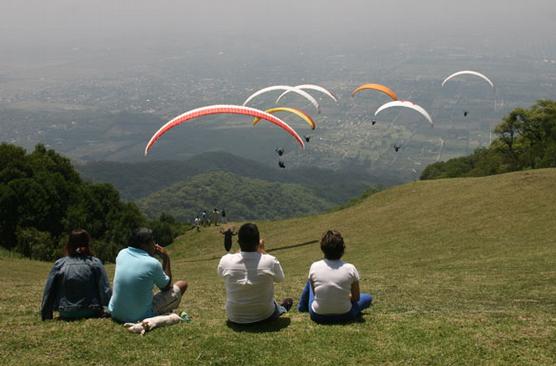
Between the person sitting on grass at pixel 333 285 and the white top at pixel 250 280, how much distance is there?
83 centimetres

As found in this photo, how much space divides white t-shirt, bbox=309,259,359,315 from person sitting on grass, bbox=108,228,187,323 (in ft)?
10.6

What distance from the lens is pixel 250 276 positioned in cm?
1010

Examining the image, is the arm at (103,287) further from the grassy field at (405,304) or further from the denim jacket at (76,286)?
the grassy field at (405,304)

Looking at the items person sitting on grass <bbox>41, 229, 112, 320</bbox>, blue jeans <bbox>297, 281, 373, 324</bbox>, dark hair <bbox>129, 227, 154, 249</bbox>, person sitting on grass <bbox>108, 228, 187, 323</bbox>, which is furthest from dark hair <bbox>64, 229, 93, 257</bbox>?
blue jeans <bbox>297, 281, 373, 324</bbox>

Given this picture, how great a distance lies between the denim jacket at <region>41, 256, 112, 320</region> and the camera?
11.0 meters

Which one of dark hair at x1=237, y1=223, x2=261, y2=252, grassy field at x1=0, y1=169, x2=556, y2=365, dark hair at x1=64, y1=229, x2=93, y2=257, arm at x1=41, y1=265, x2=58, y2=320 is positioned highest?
dark hair at x1=237, y1=223, x2=261, y2=252

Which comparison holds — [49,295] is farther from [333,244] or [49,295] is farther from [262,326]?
[333,244]

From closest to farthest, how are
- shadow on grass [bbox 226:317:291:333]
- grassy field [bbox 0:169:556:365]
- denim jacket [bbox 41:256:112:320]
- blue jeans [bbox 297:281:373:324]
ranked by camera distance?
1. grassy field [bbox 0:169:556:365]
2. shadow on grass [bbox 226:317:291:333]
3. blue jeans [bbox 297:281:373:324]
4. denim jacket [bbox 41:256:112:320]

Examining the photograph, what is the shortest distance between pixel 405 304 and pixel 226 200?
530ft

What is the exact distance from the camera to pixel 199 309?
14789 mm

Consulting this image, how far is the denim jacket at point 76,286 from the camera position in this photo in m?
11.0

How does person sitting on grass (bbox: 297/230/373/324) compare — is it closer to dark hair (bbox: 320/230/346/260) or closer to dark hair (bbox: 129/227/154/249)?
dark hair (bbox: 320/230/346/260)

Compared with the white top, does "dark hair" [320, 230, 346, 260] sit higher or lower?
higher

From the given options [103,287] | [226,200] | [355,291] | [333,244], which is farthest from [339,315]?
[226,200]
